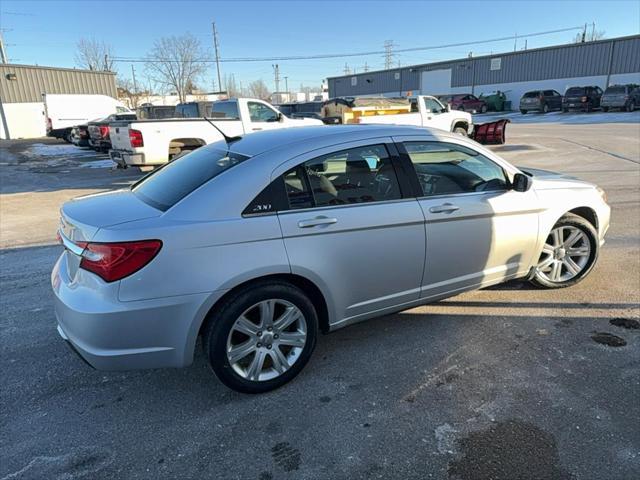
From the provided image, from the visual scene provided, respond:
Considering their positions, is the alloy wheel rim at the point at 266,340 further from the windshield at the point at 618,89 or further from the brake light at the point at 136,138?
the windshield at the point at 618,89

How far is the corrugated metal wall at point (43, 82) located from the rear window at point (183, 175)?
34940mm

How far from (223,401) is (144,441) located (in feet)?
1.74

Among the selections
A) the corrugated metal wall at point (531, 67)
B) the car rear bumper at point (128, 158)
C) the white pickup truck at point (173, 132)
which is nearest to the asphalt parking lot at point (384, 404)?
the car rear bumper at point (128, 158)

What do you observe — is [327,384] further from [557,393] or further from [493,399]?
[557,393]

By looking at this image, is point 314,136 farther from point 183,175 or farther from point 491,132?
point 491,132

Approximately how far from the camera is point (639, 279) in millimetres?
4777

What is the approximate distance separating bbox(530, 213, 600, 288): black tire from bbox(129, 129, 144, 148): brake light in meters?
8.76

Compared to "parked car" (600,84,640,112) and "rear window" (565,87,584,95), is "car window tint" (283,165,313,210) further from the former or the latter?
"rear window" (565,87,584,95)

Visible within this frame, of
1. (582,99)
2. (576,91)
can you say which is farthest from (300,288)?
(576,91)

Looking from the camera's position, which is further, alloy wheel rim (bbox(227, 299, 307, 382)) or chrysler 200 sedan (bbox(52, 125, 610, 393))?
alloy wheel rim (bbox(227, 299, 307, 382))

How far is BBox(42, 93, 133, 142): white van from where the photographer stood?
2578cm

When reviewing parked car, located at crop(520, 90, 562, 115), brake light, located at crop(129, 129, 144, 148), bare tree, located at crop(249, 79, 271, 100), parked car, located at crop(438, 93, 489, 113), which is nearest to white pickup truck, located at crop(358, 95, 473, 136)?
brake light, located at crop(129, 129, 144, 148)

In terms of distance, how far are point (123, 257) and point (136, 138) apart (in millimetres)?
8579

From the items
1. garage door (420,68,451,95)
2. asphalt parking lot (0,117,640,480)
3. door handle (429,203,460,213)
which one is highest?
garage door (420,68,451,95)
